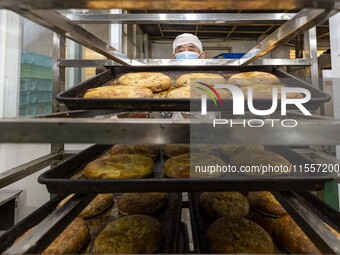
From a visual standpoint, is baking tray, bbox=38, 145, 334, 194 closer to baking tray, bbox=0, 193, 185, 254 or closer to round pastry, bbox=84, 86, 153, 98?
baking tray, bbox=0, 193, 185, 254

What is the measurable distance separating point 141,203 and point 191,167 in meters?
0.29

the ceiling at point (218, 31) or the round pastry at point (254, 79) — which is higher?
the ceiling at point (218, 31)

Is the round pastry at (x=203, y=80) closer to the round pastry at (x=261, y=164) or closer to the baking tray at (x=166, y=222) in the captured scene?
the round pastry at (x=261, y=164)

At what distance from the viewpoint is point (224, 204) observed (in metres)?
0.98

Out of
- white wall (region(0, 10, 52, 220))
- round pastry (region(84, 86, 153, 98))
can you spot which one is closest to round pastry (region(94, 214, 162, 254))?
round pastry (region(84, 86, 153, 98))

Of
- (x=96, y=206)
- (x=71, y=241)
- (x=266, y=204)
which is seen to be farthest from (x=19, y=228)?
(x=266, y=204)

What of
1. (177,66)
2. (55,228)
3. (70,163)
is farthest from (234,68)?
(55,228)

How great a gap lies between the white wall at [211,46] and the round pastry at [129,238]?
6.33 metres

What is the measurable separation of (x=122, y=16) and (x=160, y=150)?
87 centimetres

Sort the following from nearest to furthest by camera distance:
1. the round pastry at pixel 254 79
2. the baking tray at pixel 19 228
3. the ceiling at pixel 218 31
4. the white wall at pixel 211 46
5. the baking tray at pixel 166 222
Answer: the baking tray at pixel 19 228 < the baking tray at pixel 166 222 < the round pastry at pixel 254 79 < the ceiling at pixel 218 31 < the white wall at pixel 211 46

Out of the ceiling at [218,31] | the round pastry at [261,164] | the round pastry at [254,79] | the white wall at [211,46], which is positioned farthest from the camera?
the white wall at [211,46]

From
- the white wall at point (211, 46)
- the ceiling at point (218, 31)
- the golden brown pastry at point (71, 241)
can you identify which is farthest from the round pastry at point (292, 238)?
the white wall at point (211, 46)

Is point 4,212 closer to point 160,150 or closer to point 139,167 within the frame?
point 160,150

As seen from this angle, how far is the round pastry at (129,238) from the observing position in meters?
0.74
